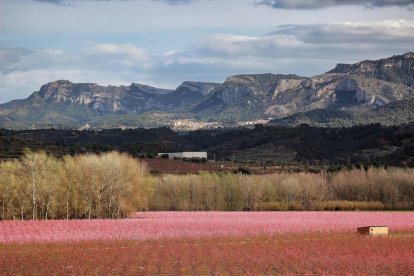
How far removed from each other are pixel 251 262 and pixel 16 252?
1552cm

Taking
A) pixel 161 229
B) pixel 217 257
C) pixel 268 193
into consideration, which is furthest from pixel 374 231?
pixel 268 193

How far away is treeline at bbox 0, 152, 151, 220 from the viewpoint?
249 ft

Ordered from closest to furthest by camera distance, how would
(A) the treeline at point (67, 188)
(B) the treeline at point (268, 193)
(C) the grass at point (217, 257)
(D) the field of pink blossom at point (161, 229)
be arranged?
(C) the grass at point (217, 257)
(D) the field of pink blossom at point (161, 229)
(A) the treeline at point (67, 188)
(B) the treeline at point (268, 193)

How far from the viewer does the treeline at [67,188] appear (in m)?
76.0

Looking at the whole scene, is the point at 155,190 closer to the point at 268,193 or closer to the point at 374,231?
the point at 268,193

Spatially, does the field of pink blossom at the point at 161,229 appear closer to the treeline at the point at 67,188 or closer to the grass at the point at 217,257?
the grass at the point at 217,257

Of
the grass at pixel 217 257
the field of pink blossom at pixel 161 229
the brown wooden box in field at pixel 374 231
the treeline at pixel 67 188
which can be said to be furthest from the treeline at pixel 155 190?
the brown wooden box in field at pixel 374 231

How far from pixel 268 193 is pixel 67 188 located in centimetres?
3885

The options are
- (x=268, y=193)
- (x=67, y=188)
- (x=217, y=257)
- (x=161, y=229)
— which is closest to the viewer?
(x=217, y=257)

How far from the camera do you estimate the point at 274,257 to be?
140 feet

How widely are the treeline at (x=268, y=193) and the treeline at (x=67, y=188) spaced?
23.7 meters

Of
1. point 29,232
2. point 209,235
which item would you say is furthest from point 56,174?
point 209,235

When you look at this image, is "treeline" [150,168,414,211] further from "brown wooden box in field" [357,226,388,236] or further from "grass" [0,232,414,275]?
"grass" [0,232,414,275]

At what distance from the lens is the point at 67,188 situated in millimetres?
78062
